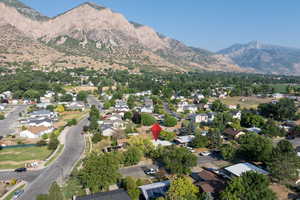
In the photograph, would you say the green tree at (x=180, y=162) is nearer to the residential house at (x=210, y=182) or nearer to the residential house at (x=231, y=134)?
the residential house at (x=210, y=182)

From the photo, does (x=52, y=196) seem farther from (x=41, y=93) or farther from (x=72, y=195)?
(x=41, y=93)

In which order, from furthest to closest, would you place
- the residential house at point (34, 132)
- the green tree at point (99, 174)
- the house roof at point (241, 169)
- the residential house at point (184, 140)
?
the residential house at point (34, 132)
the residential house at point (184, 140)
the house roof at point (241, 169)
the green tree at point (99, 174)

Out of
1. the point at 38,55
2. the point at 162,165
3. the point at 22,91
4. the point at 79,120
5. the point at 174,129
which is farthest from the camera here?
the point at 38,55

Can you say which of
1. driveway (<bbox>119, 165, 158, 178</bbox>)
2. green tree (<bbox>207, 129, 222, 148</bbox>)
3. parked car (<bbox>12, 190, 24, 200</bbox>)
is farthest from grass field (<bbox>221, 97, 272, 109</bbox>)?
parked car (<bbox>12, 190, 24, 200</bbox>)

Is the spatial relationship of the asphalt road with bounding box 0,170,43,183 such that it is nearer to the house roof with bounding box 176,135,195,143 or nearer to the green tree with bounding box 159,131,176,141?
the green tree with bounding box 159,131,176,141

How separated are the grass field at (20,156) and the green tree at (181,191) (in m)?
25.7

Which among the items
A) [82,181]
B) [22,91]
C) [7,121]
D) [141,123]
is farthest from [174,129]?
[22,91]

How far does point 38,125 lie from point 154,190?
137 feet

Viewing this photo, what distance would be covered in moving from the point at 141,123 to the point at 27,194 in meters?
34.3

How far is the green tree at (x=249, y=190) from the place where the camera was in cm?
2136

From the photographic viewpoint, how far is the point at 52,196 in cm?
2236

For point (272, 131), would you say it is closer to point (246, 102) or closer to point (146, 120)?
point (146, 120)

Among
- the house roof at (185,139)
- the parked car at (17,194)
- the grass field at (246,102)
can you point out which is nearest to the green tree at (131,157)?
the house roof at (185,139)

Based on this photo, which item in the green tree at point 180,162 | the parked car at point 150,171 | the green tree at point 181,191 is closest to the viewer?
the green tree at point 181,191
